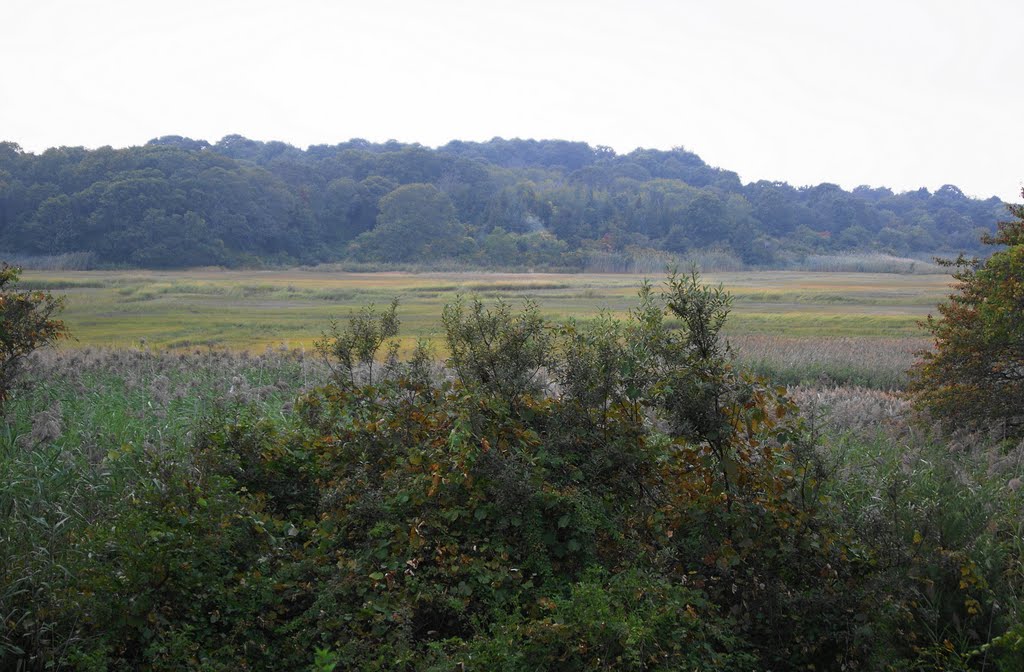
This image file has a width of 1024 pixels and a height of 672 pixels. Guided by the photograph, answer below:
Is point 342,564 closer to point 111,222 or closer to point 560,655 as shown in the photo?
point 560,655

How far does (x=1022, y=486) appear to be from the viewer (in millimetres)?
6762

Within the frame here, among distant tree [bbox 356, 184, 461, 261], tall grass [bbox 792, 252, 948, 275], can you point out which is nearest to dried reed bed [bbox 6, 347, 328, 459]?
distant tree [bbox 356, 184, 461, 261]

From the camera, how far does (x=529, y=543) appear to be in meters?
4.69

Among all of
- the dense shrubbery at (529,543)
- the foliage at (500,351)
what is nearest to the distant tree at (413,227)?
the foliage at (500,351)

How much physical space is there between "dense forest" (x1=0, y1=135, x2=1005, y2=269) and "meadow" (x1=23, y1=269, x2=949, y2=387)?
377 cm

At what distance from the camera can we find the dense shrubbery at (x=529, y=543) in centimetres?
413

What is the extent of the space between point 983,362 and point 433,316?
60.6ft

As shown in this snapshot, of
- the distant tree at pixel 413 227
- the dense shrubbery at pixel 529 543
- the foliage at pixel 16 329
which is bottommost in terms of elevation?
the dense shrubbery at pixel 529 543

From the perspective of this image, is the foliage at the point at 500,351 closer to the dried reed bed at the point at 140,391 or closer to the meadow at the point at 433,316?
the meadow at the point at 433,316

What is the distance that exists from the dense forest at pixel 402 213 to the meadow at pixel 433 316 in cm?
377

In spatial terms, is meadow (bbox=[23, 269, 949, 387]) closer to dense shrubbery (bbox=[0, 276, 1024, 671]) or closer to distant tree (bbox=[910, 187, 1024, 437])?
dense shrubbery (bbox=[0, 276, 1024, 671])

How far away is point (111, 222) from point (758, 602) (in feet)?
150

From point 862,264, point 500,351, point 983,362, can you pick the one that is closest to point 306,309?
point 983,362

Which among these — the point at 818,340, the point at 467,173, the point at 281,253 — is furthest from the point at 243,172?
the point at 818,340
